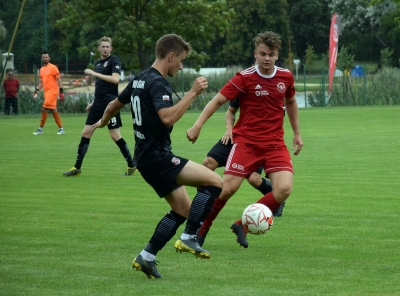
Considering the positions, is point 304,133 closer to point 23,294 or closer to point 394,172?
point 394,172

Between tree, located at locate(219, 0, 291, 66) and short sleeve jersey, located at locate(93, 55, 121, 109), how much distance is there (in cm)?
6607

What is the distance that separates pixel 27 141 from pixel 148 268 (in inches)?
637

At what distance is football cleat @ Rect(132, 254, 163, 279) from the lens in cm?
659

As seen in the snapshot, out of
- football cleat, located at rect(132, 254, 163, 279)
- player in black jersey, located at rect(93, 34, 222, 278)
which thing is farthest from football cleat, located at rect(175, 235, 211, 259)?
football cleat, located at rect(132, 254, 163, 279)

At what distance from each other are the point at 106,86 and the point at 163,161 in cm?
817

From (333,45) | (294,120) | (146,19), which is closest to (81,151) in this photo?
(294,120)

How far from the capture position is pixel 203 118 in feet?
25.1

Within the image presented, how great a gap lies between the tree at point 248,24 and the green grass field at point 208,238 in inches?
2567

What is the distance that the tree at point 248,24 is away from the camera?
81312mm

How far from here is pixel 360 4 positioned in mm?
81375

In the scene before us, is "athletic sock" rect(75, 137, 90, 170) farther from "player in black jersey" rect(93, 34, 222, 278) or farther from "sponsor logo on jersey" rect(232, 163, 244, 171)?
"player in black jersey" rect(93, 34, 222, 278)

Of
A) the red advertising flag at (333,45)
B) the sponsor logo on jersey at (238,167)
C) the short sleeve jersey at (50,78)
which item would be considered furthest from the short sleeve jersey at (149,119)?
the red advertising flag at (333,45)

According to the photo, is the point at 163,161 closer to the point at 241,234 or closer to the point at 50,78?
the point at 241,234

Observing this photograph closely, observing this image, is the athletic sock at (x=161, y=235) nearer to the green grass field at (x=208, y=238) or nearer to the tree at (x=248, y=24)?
the green grass field at (x=208, y=238)
